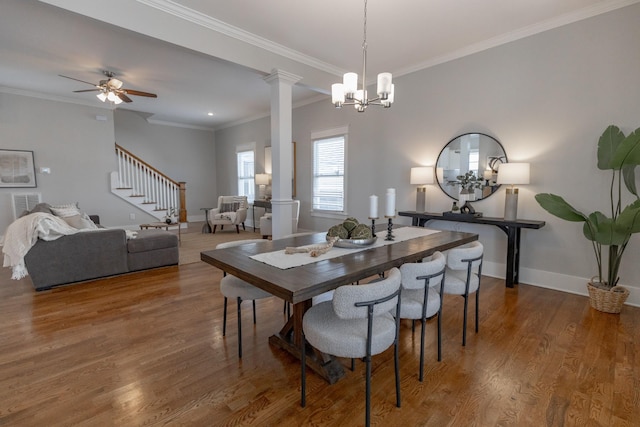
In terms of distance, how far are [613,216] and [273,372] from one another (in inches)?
129

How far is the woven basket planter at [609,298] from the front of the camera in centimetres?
274

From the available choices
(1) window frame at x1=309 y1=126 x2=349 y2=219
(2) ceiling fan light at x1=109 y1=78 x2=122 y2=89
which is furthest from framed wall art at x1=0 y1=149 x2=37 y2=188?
(1) window frame at x1=309 y1=126 x2=349 y2=219

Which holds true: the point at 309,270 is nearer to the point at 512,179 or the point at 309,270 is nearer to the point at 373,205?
the point at 373,205

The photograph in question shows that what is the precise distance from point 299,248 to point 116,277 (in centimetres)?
305

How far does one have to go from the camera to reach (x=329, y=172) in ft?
19.1

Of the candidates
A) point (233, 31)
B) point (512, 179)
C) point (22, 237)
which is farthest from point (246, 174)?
point (512, 179)

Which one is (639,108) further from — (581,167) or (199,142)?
(199,142)

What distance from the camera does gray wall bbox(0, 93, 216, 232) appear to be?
578 centimetres

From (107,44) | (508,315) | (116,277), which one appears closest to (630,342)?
(508,315)

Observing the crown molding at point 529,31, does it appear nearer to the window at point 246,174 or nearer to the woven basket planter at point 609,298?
the woven basket planter at point 609,298

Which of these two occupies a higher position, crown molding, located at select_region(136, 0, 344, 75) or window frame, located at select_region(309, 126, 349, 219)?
crown molding, located at select_region(136, 0, 344, 75)

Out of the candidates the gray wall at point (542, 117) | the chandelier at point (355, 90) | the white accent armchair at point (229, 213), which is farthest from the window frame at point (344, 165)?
the chandelier at point (355, 90)

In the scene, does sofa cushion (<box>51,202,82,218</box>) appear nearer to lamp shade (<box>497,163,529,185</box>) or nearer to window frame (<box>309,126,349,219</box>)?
window frame (<box>309,126,349,219</box>)

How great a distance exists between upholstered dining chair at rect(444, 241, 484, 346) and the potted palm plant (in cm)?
117
